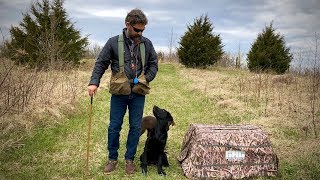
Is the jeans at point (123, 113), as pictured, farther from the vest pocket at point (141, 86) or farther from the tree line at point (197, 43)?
the tree line at point (197, 43)

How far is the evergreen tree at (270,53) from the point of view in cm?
2600

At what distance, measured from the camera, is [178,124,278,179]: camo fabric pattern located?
538 cm

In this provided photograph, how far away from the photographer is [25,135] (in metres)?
7.18

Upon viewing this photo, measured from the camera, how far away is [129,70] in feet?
17.1

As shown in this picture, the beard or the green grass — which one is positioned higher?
the beard

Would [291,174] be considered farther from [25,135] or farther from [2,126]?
[2,126]

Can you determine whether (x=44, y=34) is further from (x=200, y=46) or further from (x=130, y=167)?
(x=130, y=167)

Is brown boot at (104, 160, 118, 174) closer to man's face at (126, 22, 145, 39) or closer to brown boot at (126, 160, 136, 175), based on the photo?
brown boot at (126, 160, 136, 175)

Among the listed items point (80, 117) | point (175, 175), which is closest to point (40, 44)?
point (80, 117)

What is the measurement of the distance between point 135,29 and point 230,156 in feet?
8.18

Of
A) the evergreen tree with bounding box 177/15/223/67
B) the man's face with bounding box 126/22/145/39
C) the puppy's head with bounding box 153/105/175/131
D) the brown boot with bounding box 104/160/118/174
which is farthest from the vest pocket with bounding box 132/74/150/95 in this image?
the evergreen tree with bounding box 177/15/223/67

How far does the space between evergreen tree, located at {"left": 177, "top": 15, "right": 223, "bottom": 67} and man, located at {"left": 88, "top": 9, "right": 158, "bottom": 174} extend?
21319mm

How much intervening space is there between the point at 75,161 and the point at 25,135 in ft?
5.56

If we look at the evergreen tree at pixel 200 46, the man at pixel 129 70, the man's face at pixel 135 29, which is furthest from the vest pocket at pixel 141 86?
the evergreen tree at pixel 200 46
